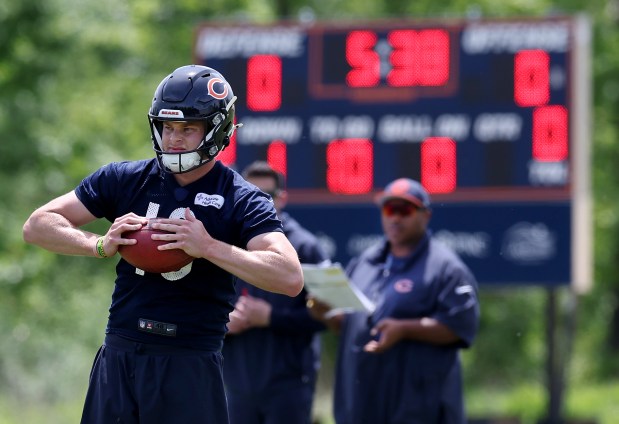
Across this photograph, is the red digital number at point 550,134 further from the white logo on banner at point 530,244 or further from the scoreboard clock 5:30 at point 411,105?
the white logo on banner at point 530,244

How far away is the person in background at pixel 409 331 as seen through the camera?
752 centimetres

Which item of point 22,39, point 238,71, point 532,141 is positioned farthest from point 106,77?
point 532,141

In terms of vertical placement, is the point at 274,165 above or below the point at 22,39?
below

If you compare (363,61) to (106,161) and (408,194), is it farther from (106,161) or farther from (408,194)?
(106,161)

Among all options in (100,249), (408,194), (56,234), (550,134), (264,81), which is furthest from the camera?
(264,81)

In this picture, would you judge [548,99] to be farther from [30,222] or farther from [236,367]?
[30,222]

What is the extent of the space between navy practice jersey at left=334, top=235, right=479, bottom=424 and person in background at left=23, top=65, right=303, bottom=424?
2643 mm

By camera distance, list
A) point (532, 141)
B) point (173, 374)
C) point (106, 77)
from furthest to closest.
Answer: point (106, 77) < point (532, 141) < point (173, 374)

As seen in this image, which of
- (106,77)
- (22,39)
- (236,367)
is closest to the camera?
(236,367)

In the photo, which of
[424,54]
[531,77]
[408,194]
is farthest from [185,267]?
[531,77]

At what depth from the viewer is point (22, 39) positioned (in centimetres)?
1631

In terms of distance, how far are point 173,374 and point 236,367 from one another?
8.95 feet

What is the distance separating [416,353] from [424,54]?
5571 mm

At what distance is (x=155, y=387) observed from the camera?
493 cm
